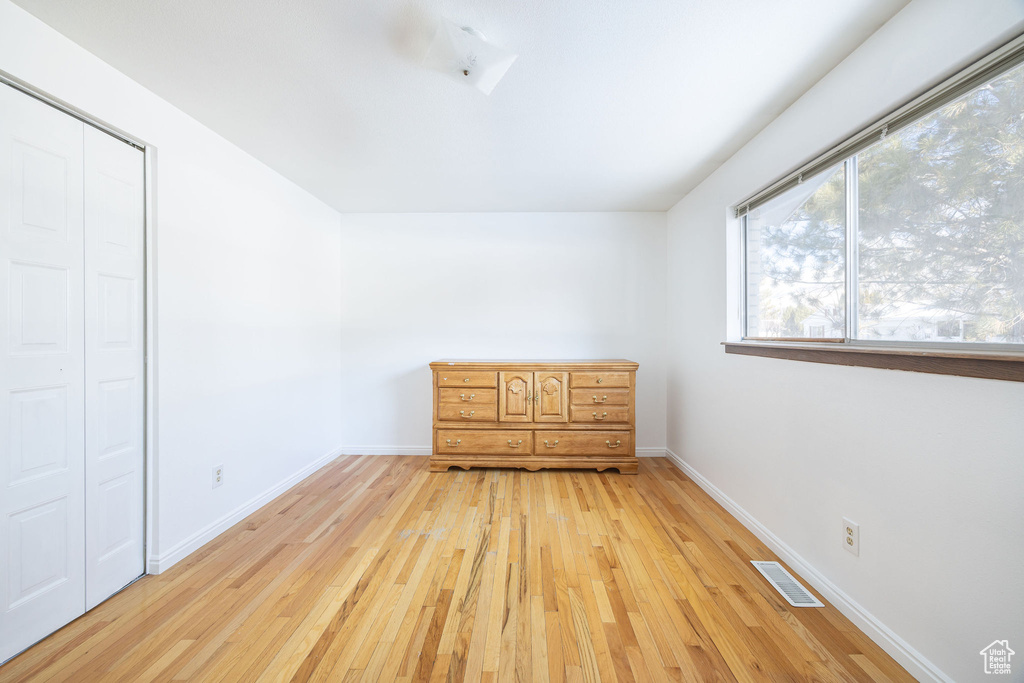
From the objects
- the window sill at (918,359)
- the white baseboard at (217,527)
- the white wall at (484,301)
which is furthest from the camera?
the white wall at (484,301)

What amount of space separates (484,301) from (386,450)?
1747 millimetres

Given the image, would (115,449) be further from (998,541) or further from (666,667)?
(998,541)

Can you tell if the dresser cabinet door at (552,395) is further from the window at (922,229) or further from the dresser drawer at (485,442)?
the window at (922,229)

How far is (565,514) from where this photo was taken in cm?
256

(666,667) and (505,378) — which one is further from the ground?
(505,378)

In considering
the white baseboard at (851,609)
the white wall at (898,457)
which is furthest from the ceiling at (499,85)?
the white baseboard at (851,609)

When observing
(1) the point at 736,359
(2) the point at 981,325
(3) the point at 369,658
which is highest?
(2) the point at 981,325

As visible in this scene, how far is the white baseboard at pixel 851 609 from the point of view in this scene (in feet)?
4.27

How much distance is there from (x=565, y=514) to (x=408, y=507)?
1052mm

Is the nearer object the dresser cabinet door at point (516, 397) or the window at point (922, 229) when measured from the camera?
the window at point (922, 229)

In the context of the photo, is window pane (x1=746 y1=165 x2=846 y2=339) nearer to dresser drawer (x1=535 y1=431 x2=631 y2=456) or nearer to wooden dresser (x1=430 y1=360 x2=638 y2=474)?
wooden dresser (x1=430 y1=360 x2=638 y2=474)

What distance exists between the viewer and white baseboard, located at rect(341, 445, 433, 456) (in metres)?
3.86

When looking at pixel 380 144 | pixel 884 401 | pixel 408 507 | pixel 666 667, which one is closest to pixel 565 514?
pixel 408 507

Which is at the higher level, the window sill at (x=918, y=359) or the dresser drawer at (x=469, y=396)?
the window sill at (x=918, y=359)
